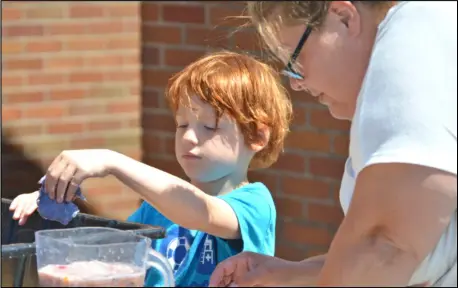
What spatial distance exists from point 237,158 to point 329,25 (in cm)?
112

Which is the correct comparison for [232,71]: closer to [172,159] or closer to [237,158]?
[237,158]

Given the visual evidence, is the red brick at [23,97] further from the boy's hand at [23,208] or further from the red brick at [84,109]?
the boy's hand at [23,208]

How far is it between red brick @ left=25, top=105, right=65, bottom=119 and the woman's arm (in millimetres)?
3717

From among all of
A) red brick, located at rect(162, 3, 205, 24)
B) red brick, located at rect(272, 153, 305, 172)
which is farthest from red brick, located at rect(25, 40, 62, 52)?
red brick, located at rect(272, 153, 305, 172)

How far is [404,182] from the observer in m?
1.67

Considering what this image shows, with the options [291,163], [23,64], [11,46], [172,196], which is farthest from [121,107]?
[172,196]

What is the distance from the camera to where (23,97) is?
17.2 ft

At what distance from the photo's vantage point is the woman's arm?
1.66 meters

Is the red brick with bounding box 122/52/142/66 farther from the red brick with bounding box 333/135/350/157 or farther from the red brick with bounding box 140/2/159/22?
the red brick with bounding box 333/135/350/157

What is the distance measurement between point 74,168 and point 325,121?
2.30 m

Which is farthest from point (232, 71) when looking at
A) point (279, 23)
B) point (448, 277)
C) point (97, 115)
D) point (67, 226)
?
point (97, 115)

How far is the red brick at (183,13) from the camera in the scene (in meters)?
4.86

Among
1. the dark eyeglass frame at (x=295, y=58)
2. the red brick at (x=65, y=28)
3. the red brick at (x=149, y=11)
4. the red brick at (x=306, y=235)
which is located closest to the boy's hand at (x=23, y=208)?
the dark eyeglass frame at (x=295, y=58)

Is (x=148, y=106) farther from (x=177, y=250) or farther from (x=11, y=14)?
(x=177, y=250)
